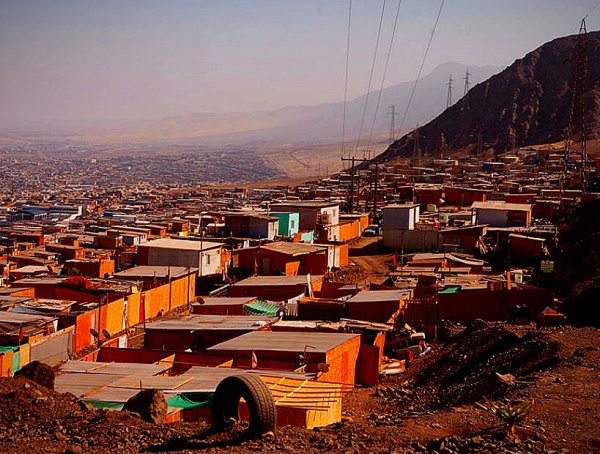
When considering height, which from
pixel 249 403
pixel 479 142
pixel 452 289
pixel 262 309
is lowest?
pixel 262 309

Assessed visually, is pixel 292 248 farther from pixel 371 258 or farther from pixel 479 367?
Answer: pixel 479 367

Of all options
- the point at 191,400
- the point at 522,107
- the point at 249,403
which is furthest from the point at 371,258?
the point at 522,107

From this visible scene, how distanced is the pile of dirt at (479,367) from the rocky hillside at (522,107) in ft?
179

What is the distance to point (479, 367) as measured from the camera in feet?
36.0

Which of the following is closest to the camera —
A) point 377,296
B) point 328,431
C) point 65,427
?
point 65,427

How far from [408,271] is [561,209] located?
10124 mm

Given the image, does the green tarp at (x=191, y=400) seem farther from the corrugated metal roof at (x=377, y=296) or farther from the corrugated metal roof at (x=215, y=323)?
the corrugated metal roof at (x=377, y=296)

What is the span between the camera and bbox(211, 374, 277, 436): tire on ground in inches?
249

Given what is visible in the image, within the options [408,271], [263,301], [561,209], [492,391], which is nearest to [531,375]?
[492,391]

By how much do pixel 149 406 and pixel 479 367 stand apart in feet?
17.0

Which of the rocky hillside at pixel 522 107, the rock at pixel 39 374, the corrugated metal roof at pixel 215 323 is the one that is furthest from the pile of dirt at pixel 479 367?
the rocky hillside at pixel 522 107

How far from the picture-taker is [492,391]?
905 cm

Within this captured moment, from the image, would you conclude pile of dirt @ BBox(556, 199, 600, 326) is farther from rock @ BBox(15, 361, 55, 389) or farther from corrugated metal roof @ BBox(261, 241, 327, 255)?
rock @ BBox(15, 361, 55, 389)

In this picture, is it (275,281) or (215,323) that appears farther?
(275,281)
